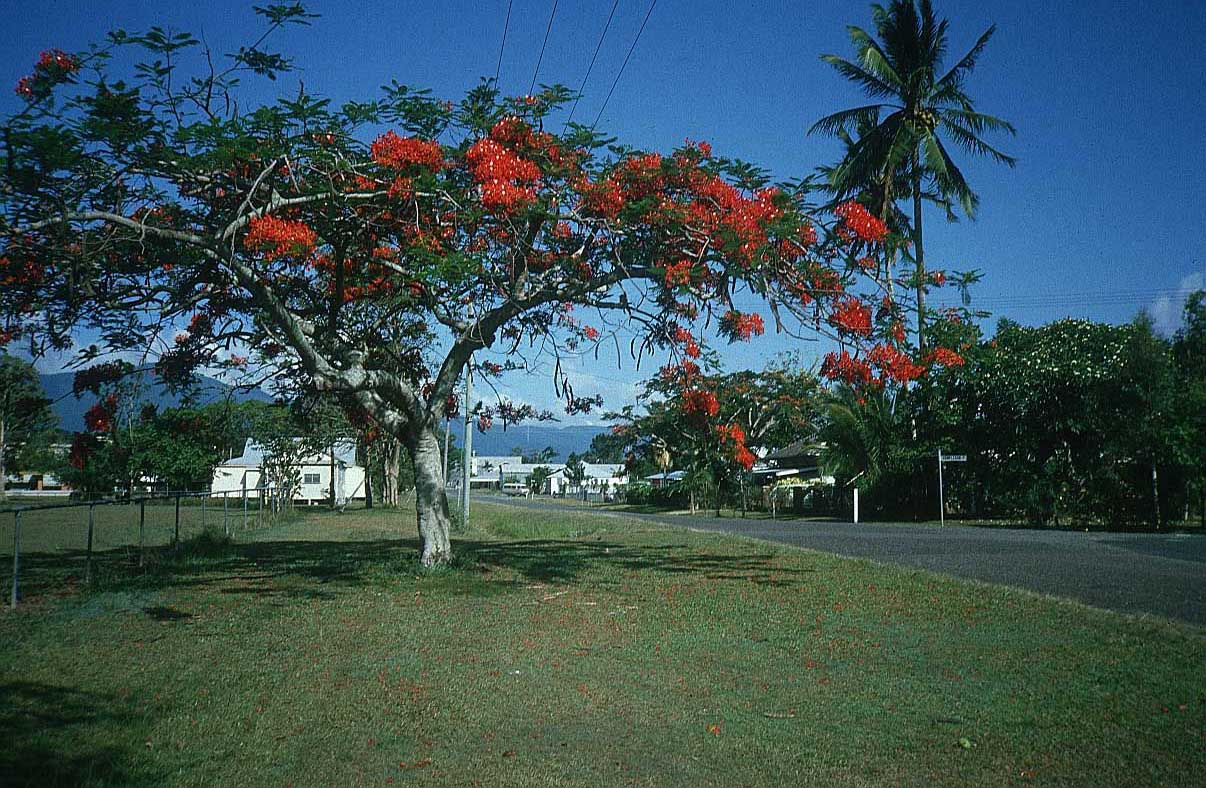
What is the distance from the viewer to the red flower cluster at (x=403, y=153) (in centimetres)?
1073

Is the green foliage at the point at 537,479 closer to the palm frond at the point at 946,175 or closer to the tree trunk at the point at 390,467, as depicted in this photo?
the tree trunk at the point at 390,467

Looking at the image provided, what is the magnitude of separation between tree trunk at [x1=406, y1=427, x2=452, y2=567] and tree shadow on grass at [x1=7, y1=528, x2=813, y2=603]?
0.37m

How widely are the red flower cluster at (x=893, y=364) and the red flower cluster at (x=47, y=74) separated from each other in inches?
368

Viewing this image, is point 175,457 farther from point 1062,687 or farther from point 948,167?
point 1062,687

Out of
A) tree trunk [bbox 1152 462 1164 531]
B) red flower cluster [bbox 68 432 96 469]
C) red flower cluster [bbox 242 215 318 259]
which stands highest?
red flower cluster [bbox 242 215 318 259]

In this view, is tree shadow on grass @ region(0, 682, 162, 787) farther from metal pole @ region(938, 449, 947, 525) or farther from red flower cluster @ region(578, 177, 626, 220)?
metal pole @ region(938, 449, 947, 525)

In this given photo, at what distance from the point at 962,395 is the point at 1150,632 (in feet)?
79.4

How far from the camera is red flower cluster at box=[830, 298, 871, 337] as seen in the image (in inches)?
446

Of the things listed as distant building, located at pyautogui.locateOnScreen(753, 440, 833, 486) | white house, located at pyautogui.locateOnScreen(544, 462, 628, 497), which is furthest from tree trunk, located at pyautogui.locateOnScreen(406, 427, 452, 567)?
white house, located at pyautogui.locateOnScreen(544, 462, 628, 497)

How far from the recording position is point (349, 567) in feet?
48.2

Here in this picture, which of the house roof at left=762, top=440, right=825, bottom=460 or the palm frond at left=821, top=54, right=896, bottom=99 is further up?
the palm frond at left=821, top=54, right=896, bottom=99

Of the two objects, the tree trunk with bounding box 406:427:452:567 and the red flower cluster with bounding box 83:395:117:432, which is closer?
the red flower cluster with bounding box 83:395:117:432

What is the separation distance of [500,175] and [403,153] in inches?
46.5

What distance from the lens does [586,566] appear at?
15.1m
